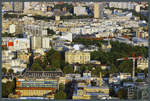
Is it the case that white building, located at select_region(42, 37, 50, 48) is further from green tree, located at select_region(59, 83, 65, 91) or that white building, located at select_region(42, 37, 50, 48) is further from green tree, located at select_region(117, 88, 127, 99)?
green tree, located at select_region(117, 88, 127, 99)

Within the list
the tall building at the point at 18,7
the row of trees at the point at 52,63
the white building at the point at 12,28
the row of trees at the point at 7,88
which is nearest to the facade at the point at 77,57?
the row of trees at the point at 52,63

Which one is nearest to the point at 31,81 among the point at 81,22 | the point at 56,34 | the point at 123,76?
the point at 123,76

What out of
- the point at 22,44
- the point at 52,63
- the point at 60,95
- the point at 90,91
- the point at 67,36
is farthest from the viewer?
the point at 67,36

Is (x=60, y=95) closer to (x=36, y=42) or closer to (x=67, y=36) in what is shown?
(x=36, y=42)

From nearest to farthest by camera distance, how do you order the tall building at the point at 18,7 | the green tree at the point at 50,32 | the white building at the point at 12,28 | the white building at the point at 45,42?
the white building at the point at 45,42
the white building at the point at 12,28
the green tree at the point at 50,32
the tall building at the point at 18,7

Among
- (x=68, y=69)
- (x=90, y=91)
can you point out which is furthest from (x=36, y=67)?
(x=90, y=91)

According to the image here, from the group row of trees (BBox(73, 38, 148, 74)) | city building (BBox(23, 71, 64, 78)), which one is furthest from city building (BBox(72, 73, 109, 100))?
row of trees (BBox(73, 38, 148, 74))

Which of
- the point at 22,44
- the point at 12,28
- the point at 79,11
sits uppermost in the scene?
the point at 79,11

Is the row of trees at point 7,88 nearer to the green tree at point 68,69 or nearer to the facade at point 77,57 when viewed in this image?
the green tree at point 68,69

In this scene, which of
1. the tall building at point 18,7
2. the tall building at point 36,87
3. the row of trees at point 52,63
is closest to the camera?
the tall building at point 36,87
